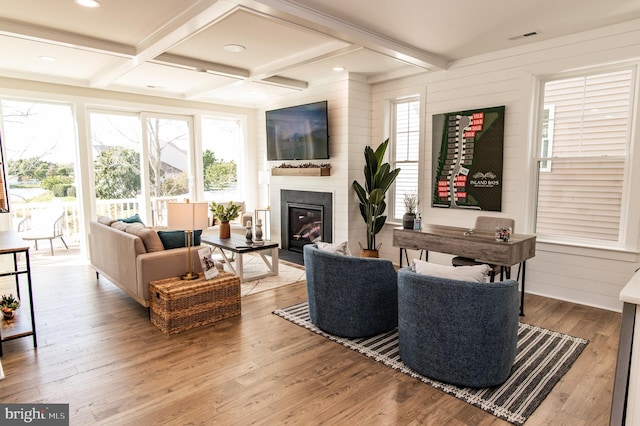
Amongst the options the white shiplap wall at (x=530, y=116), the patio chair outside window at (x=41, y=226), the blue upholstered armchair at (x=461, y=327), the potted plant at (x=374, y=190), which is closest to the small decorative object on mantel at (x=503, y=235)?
the white shiplap wall at (x=530, y=116)

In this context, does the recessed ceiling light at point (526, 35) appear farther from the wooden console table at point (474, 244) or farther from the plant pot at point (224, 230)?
the plant pot at point (224, 230)

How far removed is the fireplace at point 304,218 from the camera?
5.87 metres

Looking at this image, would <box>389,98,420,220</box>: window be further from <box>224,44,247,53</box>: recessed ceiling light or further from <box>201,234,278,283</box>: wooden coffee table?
<box>224,44,247,53</box>: recessed ceiling light

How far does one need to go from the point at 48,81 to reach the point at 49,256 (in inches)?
105

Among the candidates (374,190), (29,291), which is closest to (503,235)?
(374,190)

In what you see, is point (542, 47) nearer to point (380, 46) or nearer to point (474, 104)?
point (474, 104)

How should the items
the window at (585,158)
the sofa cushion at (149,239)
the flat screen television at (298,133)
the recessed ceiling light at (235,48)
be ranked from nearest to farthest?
the sofa cushion at (149,239)
the window at (585,158)
the recessed ceiling light at (235,48)
the flat screen television at (298,133)

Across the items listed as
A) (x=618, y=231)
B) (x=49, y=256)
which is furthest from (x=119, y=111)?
(x=618, y=231)

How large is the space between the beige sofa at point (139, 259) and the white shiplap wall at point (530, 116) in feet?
10.7

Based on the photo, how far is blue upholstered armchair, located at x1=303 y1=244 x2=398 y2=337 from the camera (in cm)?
306

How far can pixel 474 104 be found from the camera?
15.4ft

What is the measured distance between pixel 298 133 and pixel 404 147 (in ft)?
5.41

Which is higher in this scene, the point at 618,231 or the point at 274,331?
the point at 618,231

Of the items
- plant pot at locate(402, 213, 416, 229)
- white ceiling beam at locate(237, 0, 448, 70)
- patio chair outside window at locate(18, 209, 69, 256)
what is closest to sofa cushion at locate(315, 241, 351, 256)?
plant pot at locate(402, 213, 416, 229)
